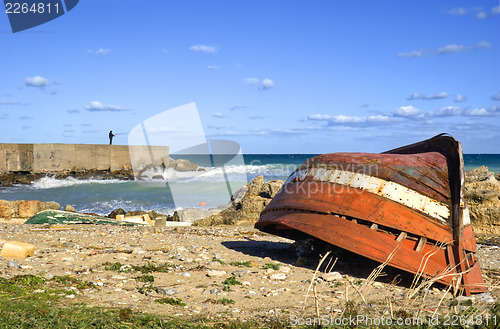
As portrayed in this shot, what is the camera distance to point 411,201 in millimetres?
4352

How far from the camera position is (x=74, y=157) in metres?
27.3

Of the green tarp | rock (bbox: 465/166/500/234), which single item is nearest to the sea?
the green tarp

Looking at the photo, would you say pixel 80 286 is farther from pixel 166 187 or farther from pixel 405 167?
pixel 166 187

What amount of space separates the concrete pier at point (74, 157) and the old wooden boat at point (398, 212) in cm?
1969

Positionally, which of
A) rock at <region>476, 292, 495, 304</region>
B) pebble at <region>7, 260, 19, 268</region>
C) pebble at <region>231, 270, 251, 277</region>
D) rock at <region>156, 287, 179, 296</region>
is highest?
pebble at <region>7, 260, 19, 268</region>

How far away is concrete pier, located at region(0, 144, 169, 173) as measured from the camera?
25.2 m

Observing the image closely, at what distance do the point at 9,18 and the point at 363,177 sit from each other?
6.78 meters

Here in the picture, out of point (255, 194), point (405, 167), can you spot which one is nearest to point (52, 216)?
point (255, 194)

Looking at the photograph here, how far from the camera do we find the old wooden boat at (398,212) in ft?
13.9

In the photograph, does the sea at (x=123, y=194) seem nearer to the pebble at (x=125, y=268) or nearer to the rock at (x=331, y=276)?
the pebble at (x=125, y=268)

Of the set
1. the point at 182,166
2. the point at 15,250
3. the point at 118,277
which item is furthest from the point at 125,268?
the point at 182,166

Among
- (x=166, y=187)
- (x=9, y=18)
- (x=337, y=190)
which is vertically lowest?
(x=166, y=187)

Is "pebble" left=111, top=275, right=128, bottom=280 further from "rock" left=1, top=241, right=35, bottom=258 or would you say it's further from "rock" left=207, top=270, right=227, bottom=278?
"rock" left=1, top=241, right=35, bottom=258

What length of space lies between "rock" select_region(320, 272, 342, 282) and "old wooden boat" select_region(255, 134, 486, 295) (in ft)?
1.50
